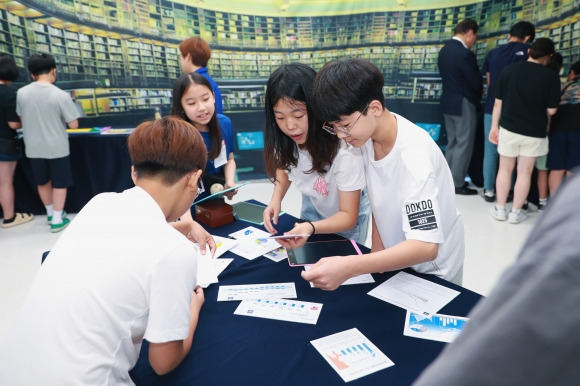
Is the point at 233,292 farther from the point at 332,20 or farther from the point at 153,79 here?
the point at 332,20

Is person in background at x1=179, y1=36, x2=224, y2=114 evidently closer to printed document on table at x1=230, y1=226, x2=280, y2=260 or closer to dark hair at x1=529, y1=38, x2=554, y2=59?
printed document on table at x1=230, y1=226, x2=280, y2=260

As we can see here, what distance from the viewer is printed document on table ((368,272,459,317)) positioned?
1280 mm

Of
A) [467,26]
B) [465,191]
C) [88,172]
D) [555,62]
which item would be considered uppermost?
[467,26]

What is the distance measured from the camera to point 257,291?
1.41 meters

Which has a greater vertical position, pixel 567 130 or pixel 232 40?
pixel 232 40

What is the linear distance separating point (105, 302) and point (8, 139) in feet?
11.5

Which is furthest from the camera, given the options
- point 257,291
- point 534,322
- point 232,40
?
point 232,40

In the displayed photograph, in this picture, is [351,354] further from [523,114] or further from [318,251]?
[523,114]

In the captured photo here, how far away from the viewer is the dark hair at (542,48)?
3.30 m

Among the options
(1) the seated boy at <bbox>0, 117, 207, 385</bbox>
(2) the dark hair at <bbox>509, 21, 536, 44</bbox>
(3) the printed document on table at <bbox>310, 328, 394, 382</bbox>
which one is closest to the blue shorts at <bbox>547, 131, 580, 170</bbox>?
(2) the dark hair at <bbox>509, 21, 536, 44</bbox>

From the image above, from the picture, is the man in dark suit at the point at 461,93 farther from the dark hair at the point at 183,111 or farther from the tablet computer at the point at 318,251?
the tablet computer at the point at 318,251

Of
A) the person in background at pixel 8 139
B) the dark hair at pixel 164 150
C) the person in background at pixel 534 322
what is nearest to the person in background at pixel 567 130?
the dark hair at pixel 164 150

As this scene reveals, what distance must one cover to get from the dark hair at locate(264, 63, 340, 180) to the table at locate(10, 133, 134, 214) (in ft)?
8.07

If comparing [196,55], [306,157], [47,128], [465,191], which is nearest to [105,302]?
[306,157]
